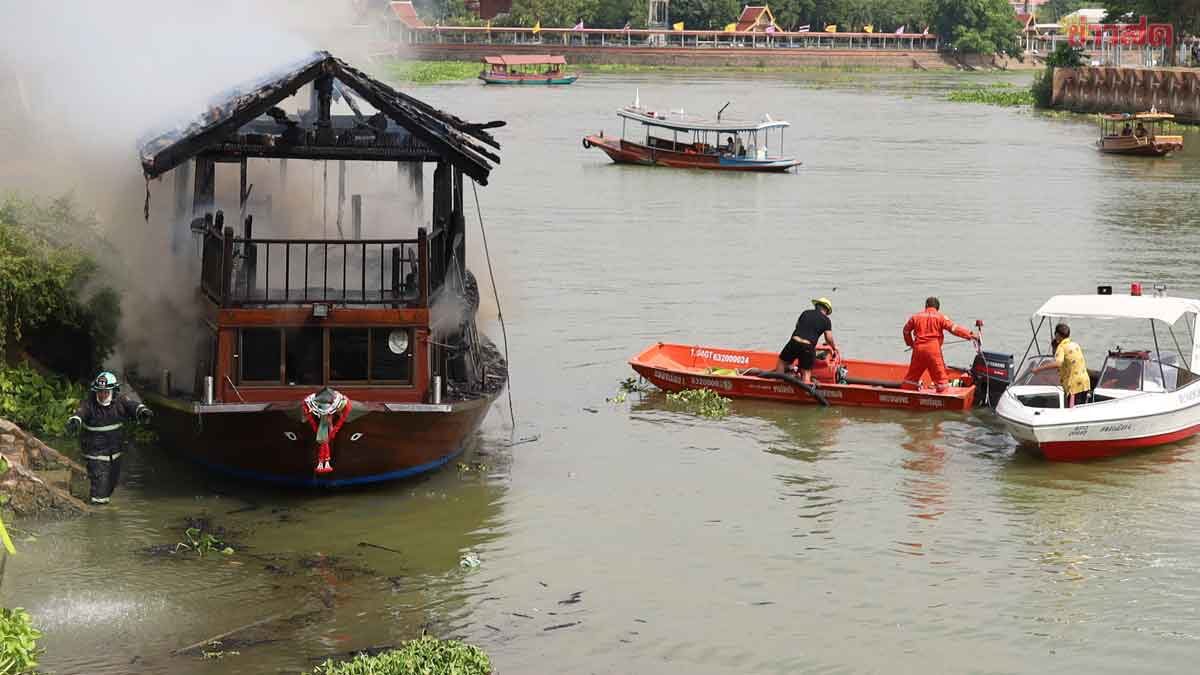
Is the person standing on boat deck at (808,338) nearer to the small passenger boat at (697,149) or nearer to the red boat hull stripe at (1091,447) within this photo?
the red boat hull stripe at (1091,447)

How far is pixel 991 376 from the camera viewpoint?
21.8 meters

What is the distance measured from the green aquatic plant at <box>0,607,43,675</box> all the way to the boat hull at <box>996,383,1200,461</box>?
1172 cm

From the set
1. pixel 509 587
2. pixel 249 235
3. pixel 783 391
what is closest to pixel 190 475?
pixel 249 235

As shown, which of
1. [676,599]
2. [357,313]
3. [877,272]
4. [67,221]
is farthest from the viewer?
[877,272]

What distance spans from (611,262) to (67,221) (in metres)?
17.4

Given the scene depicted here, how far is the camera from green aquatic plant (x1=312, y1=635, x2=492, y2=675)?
12.0 metres

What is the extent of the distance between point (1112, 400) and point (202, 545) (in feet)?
34.7

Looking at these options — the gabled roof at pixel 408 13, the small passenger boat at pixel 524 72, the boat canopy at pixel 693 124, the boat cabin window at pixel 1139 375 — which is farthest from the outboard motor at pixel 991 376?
the gabled roof at pixel 408 13

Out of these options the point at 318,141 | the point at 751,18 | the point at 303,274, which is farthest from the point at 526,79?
the point at 318,141

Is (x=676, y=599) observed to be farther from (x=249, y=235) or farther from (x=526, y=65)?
(x=526, y=65)

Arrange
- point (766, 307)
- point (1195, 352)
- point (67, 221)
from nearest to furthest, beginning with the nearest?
point (67, 221) → point (1195, 352) → point (766, 307)

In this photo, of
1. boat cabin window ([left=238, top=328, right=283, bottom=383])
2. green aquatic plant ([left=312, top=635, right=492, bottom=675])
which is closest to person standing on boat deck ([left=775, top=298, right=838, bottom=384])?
boat cabin window ([left=238, top=328, right=283, bottom=383])

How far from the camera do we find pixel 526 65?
13250cm

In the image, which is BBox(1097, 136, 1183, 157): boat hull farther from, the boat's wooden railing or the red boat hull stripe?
the boat's wooden railing
